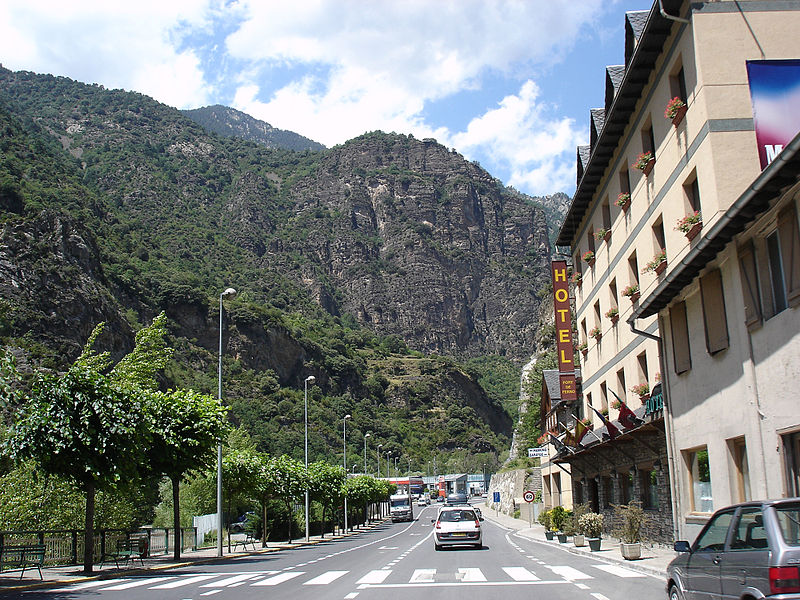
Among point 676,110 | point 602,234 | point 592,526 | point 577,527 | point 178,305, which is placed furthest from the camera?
point 178,305

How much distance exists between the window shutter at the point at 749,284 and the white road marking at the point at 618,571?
638 cm

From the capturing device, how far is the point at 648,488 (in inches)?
1013

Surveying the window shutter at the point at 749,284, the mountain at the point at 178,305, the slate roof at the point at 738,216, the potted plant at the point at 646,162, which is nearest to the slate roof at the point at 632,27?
the potted plant at the point at 646,162

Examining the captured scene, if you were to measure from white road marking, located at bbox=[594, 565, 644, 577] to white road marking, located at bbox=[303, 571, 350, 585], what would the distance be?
6.54 metres

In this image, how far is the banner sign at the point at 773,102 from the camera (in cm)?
1731

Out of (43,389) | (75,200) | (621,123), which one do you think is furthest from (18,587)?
(75,200)

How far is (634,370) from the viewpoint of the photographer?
2652 cm

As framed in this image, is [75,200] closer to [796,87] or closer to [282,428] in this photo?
[282,428]

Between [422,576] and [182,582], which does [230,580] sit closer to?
[182,582]

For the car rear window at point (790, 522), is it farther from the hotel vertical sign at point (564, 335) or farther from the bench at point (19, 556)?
the hotel vertical sign at point (564, 335)

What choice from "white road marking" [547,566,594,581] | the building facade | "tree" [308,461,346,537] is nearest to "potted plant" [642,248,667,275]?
the building facade

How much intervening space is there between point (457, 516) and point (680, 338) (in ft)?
47.6

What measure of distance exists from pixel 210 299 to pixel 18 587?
125178 mm

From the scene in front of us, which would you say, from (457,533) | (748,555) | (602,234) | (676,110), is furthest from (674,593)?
(602,234)
